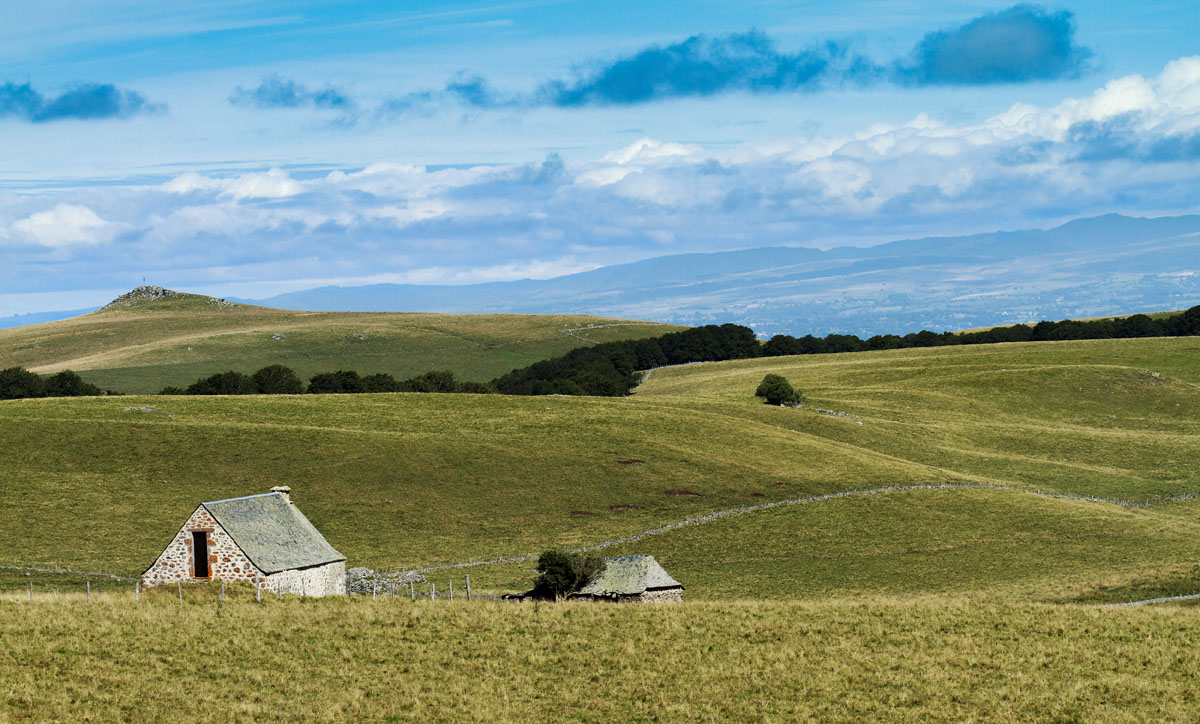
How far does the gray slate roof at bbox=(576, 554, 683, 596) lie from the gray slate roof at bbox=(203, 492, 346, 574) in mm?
11469

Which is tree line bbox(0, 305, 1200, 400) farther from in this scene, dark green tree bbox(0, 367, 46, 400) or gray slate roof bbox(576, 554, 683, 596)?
gray slate roof bbox(576, 554, 683, 596)

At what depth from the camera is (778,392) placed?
123500mm

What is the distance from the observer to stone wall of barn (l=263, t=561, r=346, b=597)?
4369 cm

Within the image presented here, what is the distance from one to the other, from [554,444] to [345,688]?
198ft

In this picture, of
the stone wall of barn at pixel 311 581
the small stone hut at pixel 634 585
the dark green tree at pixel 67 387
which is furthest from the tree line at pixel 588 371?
the small stone hut at pixel 634 585

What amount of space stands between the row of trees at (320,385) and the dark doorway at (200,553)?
79.9m

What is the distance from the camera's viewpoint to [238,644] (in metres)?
33.5

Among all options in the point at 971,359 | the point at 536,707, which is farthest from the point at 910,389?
the point at 536,707

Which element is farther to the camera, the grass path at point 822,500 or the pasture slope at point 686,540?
the grass path at point 822,500

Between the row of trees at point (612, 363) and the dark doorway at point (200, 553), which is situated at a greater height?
the row of trees at point (612, 363)

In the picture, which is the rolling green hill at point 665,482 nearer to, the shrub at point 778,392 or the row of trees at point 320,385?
the shrub at point 778,392

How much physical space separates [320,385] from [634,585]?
8585 cm

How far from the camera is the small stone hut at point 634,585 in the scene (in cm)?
4844

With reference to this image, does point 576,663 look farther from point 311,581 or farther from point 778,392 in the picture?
point 778,392
